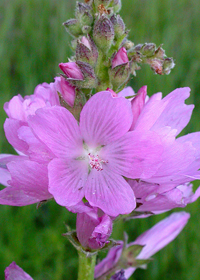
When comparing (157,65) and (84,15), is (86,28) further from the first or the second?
(157,65)

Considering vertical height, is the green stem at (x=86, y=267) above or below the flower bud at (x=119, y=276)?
above

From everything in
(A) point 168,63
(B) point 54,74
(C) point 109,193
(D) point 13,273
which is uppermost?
(B) point 54,74

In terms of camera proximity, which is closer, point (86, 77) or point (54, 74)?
point (86, 77)

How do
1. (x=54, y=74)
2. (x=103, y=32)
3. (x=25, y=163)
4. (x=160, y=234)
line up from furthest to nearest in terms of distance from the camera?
(x=54, y=74) < (x=160, y=234) < (x=103, y=32) < (x=25, y=163)

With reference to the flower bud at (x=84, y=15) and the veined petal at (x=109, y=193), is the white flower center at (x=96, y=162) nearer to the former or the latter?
the veined petal at (x=109, y=193)

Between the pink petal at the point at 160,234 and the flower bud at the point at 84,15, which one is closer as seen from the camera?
the flower bud at the point at 84,15

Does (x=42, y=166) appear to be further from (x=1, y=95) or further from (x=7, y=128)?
(x=1, y=95)

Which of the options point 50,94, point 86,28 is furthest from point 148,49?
point 50,94

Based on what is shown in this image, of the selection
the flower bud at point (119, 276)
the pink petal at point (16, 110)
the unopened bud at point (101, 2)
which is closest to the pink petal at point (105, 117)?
the pink petal at point (16, 110)
